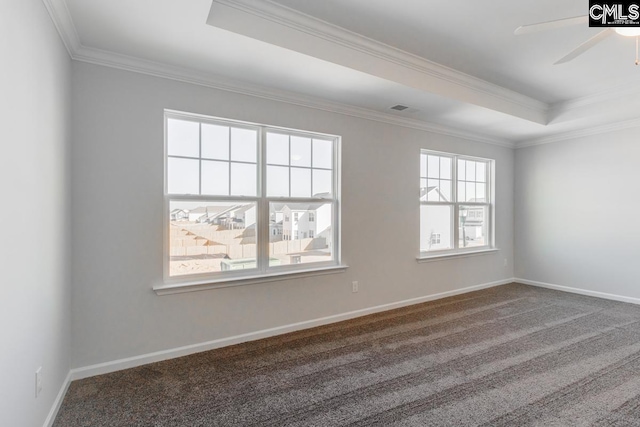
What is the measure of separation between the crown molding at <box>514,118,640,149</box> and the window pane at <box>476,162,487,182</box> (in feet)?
2.65

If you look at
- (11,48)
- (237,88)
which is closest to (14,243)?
(11,48)

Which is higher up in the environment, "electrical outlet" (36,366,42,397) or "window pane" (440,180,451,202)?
"window pane" (440,180,451,202)

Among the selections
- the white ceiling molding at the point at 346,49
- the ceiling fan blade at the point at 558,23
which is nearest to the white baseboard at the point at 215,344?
the white ceiling molding at the point at 346,49

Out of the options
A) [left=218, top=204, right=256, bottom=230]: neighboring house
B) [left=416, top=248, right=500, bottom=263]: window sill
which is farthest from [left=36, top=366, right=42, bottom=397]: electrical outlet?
[left=416, top=248, right=500, bottom=263]: window sill

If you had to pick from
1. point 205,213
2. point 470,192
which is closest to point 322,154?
point 205,213

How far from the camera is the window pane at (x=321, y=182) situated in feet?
12.6

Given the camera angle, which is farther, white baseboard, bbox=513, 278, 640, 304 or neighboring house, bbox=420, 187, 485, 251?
neighboring house, bbox=420, 187, 485, 251

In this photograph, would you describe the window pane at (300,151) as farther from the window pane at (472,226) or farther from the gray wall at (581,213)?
the gray wall at (581,213)

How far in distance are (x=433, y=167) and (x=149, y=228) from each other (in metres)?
3.90

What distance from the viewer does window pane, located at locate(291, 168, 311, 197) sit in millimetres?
3681

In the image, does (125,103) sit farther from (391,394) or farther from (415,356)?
(415,356)

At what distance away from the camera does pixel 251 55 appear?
8.76 feet

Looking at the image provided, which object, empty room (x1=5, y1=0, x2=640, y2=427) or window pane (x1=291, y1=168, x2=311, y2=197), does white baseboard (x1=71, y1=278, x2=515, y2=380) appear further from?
window pane (x1=291, y1=168, x2=311, y2=197)

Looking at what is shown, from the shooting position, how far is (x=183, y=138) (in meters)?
3.06
